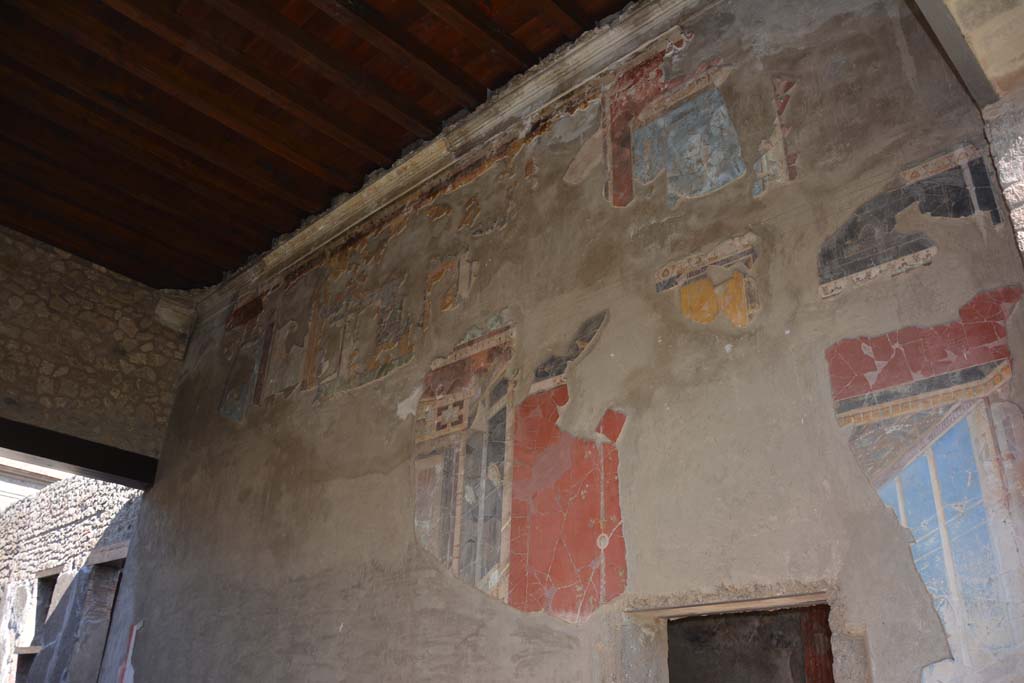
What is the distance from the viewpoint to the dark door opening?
18.8 feet

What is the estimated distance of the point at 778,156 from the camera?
316 centimetres

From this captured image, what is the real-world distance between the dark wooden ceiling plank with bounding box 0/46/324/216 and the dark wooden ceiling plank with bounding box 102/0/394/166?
66 centimetres

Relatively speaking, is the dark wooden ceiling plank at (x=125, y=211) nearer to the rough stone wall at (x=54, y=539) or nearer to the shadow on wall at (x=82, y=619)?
the rough stone wall at (x=54, y=539)

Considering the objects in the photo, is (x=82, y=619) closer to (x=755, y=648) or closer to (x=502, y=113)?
(x=755, y=648)

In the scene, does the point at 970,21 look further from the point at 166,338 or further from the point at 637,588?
the point at 166,338


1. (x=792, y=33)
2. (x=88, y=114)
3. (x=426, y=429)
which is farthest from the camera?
(x=88, y=114)

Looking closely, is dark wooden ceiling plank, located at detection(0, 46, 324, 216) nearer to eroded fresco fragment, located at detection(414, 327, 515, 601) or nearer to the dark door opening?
eroded fresco fragment, located at detection(414, 327, 515, 601)

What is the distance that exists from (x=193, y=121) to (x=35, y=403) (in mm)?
2373

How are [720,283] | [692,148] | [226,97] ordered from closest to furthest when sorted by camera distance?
[720,283]
[692,148]
[226,97]

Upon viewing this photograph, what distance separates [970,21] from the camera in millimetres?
2166

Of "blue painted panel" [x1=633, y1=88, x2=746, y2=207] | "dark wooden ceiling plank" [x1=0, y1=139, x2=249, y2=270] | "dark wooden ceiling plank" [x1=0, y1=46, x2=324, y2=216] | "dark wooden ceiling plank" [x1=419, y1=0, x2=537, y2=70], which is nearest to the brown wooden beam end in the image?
"dark wooden ceiling plank" [x1=0, y1=139, x2=249, y2=270]

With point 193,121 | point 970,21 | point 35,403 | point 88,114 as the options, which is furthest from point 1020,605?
point 35,403

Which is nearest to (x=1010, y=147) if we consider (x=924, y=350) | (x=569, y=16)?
(x=924, y=350)

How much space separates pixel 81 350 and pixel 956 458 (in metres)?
5.79
